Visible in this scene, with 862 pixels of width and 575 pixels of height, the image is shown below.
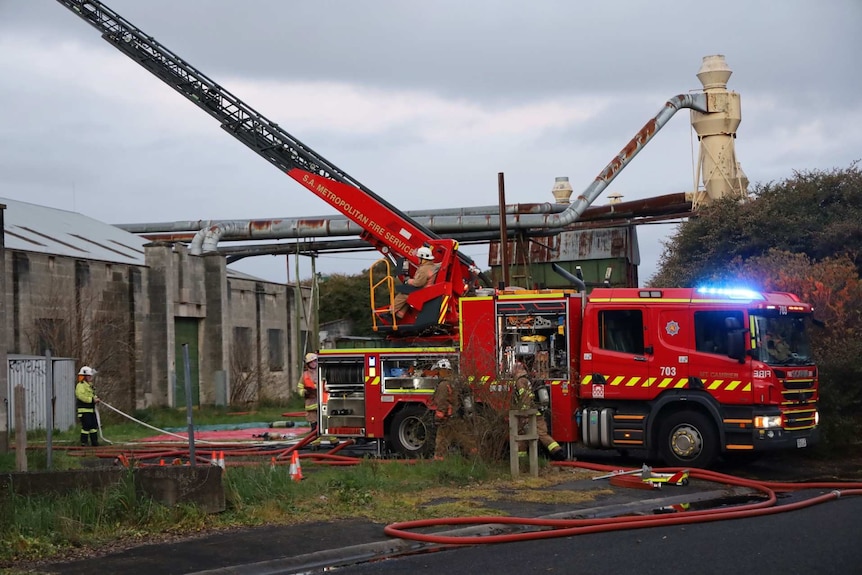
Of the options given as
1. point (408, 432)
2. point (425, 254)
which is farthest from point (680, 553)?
point (425, 254)

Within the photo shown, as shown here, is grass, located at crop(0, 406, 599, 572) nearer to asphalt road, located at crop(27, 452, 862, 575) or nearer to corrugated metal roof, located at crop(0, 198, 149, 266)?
asphalt road, located at crop(27, 452, 862, 575)

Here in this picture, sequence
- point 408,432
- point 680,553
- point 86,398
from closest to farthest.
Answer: point 680,553
point 408,432
point 86,398

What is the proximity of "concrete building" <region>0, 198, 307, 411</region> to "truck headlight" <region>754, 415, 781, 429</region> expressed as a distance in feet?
56.4

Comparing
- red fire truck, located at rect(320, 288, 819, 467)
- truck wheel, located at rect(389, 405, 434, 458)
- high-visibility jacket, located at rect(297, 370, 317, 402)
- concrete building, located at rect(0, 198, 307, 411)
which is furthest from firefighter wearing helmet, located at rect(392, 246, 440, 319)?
concrete building, located at rect(0, 198, 307, 411)

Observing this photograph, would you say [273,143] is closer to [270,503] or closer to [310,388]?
[310,388]

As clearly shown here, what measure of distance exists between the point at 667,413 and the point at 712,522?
16.9 ft

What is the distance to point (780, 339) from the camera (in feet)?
53.0

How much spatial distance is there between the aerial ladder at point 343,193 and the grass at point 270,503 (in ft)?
12.1

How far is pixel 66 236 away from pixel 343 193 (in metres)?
19.5

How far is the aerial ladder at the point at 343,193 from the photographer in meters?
18.9

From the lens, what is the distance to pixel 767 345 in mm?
15969

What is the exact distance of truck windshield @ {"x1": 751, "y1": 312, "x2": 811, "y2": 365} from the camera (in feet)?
52.1

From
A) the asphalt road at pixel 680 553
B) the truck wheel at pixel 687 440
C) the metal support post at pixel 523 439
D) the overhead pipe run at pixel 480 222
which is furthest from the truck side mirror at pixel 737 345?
the overhead pipe run at pixel 480 222

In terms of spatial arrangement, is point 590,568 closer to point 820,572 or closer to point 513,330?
point 820,572
